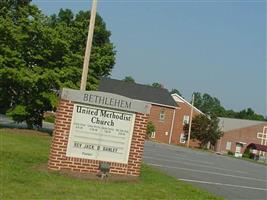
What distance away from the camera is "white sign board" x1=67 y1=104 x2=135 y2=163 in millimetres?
13719

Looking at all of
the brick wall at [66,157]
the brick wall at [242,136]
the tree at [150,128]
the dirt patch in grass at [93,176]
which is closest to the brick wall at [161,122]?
the tree at [150,128]

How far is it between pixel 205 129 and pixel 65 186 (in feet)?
201

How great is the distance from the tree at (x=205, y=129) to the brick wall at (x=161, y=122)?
10.5 ft

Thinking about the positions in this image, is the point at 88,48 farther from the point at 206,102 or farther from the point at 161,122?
the point at 206,102

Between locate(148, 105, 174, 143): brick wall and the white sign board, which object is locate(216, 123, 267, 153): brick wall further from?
the white sign board

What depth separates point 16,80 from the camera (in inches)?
989

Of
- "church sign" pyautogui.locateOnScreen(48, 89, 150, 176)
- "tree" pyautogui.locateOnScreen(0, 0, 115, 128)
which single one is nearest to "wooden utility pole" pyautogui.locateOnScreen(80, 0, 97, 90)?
"tree" pyautogui.locateOnScreen(0, 0, 115, 128)

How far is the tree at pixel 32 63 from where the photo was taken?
25484 millimetres

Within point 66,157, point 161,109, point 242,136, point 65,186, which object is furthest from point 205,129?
point 65,186

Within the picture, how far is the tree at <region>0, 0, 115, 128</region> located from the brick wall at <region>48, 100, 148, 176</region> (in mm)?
11572

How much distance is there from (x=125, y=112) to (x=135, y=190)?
2.73 meters

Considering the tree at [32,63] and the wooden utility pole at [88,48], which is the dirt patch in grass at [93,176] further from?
the tree at [32,63]

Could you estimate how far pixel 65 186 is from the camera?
11.3 metres

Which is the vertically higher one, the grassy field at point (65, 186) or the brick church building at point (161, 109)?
the brick church building at point (161, 109)
